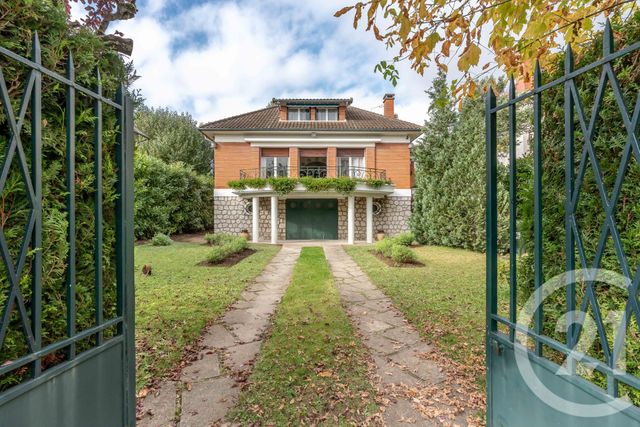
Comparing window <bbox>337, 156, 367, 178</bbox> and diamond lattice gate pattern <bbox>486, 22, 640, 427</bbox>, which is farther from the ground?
window <bbox>337, 156, 367, 178</bbox>

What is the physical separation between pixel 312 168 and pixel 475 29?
14.5 metres

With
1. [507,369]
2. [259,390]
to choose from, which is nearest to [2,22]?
[259,390]

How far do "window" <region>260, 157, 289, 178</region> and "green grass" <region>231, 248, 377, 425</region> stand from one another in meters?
12.7

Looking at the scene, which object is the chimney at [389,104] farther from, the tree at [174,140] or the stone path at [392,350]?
the stone path at [392,350]

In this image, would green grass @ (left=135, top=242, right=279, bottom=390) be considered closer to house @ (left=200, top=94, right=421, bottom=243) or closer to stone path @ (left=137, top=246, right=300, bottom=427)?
stone path @ (left=137, top=246, right=300, bottom=427)

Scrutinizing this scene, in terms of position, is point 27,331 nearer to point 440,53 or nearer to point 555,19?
point 440,53

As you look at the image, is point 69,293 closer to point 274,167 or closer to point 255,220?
point 255,220

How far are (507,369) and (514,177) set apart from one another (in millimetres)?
1104

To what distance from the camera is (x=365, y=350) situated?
3.25 m

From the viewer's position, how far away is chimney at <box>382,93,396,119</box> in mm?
19320

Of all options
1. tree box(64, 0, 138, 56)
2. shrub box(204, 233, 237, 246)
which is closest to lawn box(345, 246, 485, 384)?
tree box(64, 0, 138, 56)

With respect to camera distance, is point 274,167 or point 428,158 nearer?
point 428,158

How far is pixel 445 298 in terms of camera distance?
5.30 m

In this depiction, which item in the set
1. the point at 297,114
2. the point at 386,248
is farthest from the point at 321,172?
the point at 386,248
